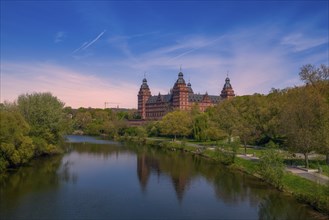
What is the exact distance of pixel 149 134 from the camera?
293 feet

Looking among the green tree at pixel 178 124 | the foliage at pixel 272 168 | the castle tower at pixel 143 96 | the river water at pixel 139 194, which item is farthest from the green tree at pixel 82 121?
the foliage at pixel 272 168

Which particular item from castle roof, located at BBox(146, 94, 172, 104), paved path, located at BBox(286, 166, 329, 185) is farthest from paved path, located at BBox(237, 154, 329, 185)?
castle roof, located at BBox(146, 94, 172, 104)

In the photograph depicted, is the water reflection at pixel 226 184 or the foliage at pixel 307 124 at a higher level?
the foliage at pixel 307 124

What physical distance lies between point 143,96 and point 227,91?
105 ft

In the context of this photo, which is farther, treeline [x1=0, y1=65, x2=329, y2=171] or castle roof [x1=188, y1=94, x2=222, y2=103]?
castle roof [x1=188, y1=94, x2=222, y2=103]

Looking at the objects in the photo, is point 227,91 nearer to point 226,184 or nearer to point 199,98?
point 199,98

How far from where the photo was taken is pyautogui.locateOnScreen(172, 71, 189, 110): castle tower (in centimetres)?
11800

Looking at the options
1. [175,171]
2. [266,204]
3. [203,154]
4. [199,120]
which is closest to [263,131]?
[203,154]

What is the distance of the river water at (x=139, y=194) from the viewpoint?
23.8 meters

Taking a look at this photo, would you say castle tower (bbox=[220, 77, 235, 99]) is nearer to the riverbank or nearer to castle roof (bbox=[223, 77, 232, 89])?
castle roof (bbox=[223, 77, 232, 89])

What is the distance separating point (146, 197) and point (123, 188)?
3.92 meters

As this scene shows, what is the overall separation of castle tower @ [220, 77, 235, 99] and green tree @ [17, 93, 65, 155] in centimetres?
8909

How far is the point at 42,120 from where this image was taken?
4788 centimetres

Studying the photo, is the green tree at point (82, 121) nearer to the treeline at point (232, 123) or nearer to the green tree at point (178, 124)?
the treeline at point (232, 123)
